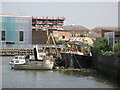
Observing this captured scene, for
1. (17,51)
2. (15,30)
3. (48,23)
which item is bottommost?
(17,51)

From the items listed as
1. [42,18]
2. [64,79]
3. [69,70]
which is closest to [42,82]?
[64,79]

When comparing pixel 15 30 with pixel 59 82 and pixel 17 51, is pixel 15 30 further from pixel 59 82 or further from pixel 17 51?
pixel 59 82

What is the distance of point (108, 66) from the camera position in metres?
38.1

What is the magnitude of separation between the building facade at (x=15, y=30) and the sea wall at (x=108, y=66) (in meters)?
68.4

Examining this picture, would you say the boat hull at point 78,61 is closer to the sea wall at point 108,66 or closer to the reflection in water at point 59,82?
the sea wall at point 108,66

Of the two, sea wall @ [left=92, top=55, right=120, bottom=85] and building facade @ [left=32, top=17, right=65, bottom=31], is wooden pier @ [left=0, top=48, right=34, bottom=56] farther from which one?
building facade @ [left=32, top=17, right=65, bottom=31]

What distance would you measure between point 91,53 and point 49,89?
2127 centimetres

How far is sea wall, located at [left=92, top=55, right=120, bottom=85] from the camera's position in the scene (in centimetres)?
3324

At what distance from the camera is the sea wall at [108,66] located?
1309 inches

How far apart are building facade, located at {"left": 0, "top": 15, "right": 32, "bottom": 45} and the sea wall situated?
68353mm

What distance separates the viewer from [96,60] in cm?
4259

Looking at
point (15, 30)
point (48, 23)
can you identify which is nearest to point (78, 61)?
point (15, 30)

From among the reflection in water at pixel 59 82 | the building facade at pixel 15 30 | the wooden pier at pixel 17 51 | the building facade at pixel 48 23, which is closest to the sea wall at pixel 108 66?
the reflection in water at pixel 59 82

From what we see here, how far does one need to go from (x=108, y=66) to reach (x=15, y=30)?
7913 centimetres
